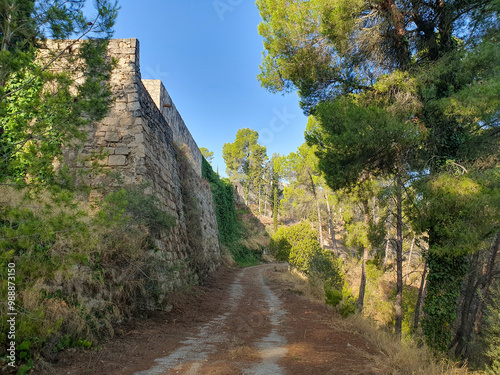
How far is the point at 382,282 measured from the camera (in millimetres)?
15773

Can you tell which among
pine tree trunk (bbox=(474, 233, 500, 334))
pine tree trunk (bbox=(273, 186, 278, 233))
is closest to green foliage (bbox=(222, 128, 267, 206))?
pine tree trunk (bbox=(273, 186, 278, 233))

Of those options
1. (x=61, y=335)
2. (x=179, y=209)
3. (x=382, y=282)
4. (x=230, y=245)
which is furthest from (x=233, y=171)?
(x=61, y=335)

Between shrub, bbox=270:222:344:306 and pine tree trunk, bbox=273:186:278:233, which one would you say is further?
pine tree trunk, bbox=273:186:278:233

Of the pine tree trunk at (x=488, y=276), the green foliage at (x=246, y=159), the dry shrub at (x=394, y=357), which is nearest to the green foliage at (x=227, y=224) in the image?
the pine tree trunk at (x=488, y=276)

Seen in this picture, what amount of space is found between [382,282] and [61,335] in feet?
52.5

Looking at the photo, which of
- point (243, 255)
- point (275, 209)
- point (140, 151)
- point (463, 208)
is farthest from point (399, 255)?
point (275, 209)

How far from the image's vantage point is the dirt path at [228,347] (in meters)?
3.49

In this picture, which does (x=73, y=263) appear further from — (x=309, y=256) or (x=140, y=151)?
(x=309, y=256)

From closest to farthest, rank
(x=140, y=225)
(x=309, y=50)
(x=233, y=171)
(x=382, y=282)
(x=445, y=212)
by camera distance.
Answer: (x=140, y=225) → (x=445, y=212) → (x=309, y=50) → (x=382, y=282) → (x=233, y=171)

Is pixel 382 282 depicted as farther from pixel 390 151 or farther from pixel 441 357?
pixel 390 151

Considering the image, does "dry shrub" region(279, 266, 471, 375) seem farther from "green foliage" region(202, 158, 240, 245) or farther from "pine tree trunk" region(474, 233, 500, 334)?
"green foliage" region(202, 158, 240, 245)

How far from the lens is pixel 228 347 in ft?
→ 14.9

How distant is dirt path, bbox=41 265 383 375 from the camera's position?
3490 millimetres

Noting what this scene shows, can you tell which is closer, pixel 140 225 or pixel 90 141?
pixel 140 225
